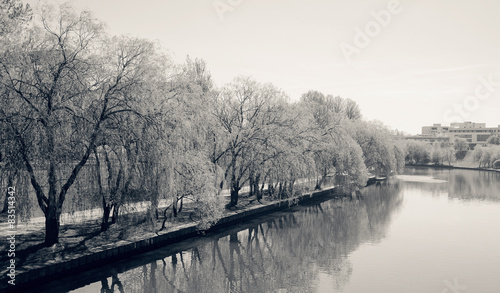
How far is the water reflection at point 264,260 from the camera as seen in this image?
14617 millimetres

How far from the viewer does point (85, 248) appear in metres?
15.2

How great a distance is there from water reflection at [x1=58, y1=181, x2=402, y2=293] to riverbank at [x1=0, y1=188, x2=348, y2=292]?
2.39ft

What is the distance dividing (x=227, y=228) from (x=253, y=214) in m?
3.58

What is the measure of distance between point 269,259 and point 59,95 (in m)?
10.9

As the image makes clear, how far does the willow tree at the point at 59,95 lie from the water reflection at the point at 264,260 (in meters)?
4.01

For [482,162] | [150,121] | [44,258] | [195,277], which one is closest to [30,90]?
[150,121]

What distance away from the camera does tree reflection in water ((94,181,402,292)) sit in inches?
577

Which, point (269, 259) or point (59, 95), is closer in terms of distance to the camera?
point (59, 95)

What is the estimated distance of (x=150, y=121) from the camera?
52.0 feet

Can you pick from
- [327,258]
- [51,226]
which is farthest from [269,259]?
[51,226]
